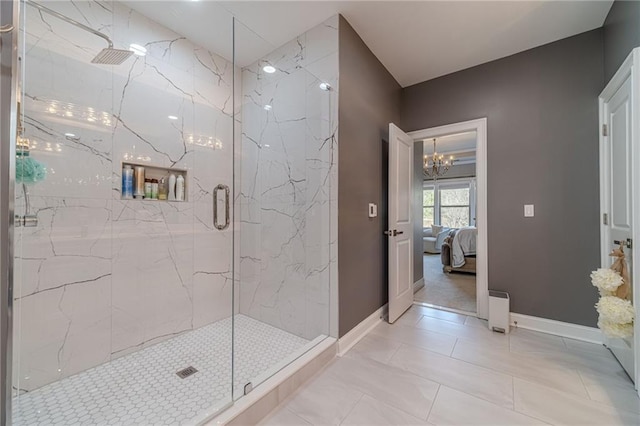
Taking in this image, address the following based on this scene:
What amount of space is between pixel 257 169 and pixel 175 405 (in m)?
1.94

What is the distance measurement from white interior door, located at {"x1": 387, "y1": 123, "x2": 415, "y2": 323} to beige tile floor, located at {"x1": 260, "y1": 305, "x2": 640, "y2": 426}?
0.49 m

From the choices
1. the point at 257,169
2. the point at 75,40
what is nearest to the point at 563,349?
the point at 257,169

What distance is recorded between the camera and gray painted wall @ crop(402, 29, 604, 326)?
2.21m

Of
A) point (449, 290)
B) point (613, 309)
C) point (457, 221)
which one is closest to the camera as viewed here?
point (613, 309)

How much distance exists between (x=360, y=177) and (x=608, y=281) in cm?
188

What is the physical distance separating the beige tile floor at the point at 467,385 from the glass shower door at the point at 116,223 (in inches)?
28.1

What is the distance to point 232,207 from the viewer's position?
106 inches

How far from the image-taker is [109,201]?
1.91m

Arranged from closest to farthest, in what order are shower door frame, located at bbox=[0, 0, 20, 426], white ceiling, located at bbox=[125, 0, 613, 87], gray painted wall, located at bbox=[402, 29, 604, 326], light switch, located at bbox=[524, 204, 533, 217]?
shower door frame, located at bbox=[0, 0, 20, 426] < white ceiling, located at bbox=[125, 0, 613, 87] < gray painted wall, located at bbox=[402, 29, 604, 326] < light switch, located at bbox=[524, 204, 533, 217]

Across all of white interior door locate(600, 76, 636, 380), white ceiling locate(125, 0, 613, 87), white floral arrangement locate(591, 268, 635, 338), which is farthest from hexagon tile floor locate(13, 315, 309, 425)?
white ceiling locate(125, 0, 613, 87)

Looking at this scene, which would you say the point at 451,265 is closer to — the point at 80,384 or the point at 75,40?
the point at 80,384

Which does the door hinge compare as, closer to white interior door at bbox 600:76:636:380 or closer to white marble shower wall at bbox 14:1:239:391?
white interior door at bbox 600:76:636:380

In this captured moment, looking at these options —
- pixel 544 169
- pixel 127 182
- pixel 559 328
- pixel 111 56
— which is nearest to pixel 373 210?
pixel 544 169

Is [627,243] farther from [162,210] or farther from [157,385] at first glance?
[162,210]
